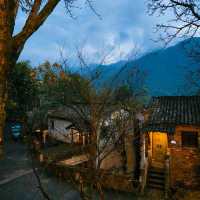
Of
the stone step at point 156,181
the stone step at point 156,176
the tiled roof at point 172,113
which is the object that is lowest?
the stone step at point 156,181

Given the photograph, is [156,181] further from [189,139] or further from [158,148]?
[189,139]

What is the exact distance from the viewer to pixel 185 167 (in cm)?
1723

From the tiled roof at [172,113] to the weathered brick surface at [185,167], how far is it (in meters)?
1.90

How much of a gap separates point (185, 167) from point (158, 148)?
4.05 m

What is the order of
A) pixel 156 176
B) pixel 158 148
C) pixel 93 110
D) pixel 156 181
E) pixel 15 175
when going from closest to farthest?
pixel 93 110 → pixel 15 175 → pixel 156 181 → pixel 156 176 → pixel 158 148

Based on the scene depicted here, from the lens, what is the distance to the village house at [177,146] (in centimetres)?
1695

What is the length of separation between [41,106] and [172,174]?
60.5ft

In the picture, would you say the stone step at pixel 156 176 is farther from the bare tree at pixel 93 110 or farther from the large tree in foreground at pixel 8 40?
the large tree in foreground at pixel 8 40

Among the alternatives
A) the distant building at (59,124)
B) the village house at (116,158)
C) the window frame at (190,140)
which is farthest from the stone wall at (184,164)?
the distant building at (59,124)

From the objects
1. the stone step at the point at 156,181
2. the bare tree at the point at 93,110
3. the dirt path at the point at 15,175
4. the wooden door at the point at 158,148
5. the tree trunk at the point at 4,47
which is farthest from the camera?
the wooden door at the point at 158,148

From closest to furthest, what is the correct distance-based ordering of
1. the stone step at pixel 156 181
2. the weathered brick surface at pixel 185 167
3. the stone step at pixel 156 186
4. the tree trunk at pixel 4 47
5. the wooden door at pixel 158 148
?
the tree trunk at pixel 4 47 → the weathered brick surface at pixel 185 167 → the stone step at pixel 156 186 → the stone step at pixel 156 181 → the wooden door at pixel 158 148

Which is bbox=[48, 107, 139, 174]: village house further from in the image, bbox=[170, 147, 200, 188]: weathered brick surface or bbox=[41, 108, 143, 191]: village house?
bbox=[170, 147, 200, 188]: weathered brick surface

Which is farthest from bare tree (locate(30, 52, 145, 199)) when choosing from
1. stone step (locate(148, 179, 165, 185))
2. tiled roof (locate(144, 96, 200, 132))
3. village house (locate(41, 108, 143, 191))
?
stone step (locate(148, 179, 165, 185))

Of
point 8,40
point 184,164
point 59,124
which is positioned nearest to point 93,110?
point 8,40
